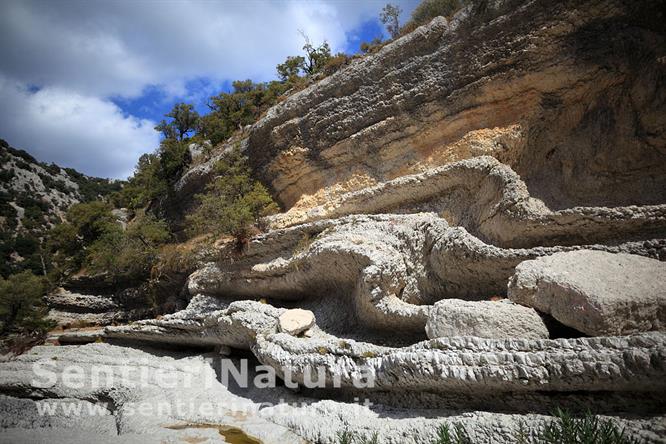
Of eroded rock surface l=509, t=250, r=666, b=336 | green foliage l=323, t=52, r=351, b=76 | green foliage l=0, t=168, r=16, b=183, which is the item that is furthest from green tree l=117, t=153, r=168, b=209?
green foliage l=0, t=168, r=16, b=183

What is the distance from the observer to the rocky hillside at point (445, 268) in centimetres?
532

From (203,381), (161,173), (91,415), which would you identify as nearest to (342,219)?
(203,381)

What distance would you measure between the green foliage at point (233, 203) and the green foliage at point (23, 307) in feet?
23.8

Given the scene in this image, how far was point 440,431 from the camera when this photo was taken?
5.26 m

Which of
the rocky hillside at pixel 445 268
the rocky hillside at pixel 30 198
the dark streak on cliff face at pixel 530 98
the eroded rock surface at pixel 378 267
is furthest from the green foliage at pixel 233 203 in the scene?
the rocky hillside at pixel 30 198

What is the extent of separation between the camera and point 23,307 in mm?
15859

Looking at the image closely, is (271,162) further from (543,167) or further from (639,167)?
(639,167)

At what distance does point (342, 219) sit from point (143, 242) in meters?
9.84

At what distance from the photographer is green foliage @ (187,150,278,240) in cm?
1220

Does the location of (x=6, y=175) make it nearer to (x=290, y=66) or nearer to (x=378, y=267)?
(x=290, y=66)

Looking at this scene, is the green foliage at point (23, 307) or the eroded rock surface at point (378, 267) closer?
the eroded rock surface at point (378, 267)

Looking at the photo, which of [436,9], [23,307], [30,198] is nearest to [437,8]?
[436,9]

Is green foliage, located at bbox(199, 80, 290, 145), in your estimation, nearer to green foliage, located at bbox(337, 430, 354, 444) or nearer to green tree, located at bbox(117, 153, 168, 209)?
green tree, located at bbox(117, 153, 168, 209)

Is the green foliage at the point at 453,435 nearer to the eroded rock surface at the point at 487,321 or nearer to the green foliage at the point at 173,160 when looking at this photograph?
the eroded rock surface at the point at 487,321
